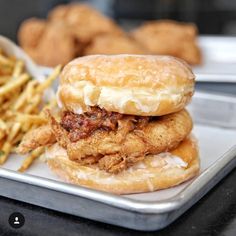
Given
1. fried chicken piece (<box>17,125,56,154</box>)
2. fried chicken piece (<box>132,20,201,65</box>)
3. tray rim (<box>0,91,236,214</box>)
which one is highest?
tray rim (<box>0,91,236,214</box>)

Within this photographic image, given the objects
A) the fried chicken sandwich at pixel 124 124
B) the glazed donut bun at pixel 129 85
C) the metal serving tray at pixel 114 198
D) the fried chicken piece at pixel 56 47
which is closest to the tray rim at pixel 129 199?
the metal serving tray at pixel 114 198

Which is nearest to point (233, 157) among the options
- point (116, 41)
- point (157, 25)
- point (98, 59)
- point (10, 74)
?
point (98, 59)

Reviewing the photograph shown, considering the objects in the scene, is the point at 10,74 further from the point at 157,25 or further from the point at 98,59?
the point at 157,25

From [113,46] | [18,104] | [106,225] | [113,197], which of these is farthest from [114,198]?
[113,46]

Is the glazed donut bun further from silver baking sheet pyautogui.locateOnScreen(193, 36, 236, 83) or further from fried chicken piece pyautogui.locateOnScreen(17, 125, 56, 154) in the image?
silver baking sheet pyautogui.locateOnScreen(193, 36, 236, 83)

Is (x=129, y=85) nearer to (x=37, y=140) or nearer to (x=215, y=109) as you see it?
(x=37, y=140)

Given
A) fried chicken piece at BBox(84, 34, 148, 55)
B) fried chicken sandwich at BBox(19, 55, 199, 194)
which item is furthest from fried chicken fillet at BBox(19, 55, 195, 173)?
fried chicken piece at BBox(84, 34, 148, 55)
